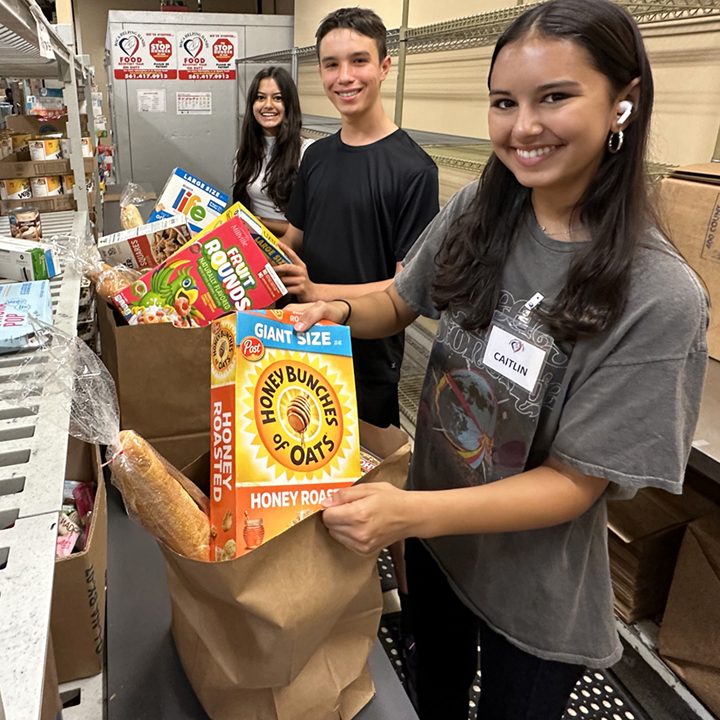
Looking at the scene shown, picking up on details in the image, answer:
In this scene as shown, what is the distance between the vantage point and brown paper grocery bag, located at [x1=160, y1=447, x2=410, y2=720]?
0.65m

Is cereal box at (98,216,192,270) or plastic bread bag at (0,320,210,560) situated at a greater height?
cereal box at (98,216,192,270)

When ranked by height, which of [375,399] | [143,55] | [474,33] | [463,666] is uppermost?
[143,55]

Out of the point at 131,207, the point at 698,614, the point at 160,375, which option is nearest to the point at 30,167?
the point at 131,207

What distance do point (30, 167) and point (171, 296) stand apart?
1.10 meters

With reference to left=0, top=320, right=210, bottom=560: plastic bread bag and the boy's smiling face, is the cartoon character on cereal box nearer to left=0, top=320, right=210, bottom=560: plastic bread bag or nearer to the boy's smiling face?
left=0, top=320, right=210, bottom=560: plastic bread bag

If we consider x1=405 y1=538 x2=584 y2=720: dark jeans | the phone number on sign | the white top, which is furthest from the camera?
the phone number on sign

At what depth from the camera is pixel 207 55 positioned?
17.5 ft

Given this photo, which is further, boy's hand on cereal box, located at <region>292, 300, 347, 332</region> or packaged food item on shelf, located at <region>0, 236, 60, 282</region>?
packaged food item on shelf, located at <region>0, 236, 60, 282</region>

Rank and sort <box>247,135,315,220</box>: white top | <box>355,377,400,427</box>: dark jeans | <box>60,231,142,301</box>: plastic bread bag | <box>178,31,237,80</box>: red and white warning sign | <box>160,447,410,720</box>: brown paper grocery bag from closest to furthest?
<box>160,447,410,720</box>: brown paper grocery bag < <box>60,231,142,301</box>: plastic bread bag < <box>355,377,400,427</box>: dark jeans < <box>247,135,315,220</box>: white top < <box>178,31,237,80</box>: red and white warning sign

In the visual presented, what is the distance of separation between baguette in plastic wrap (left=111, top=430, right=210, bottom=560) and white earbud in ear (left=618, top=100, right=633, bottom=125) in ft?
2.36

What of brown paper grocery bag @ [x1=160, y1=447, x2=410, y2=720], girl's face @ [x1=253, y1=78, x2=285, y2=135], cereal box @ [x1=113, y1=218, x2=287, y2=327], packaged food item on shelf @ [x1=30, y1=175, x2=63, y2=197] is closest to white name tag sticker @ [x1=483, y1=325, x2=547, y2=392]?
brown paper grocery bag @ [x1=160, y1=447, x2=410, y2=720]

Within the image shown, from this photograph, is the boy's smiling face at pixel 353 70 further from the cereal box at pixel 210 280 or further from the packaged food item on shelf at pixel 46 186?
the packaged food item on shelf at pixel 46 186

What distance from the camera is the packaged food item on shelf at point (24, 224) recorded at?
1314 millimetres

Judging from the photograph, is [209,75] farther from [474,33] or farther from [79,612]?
[79,612]
